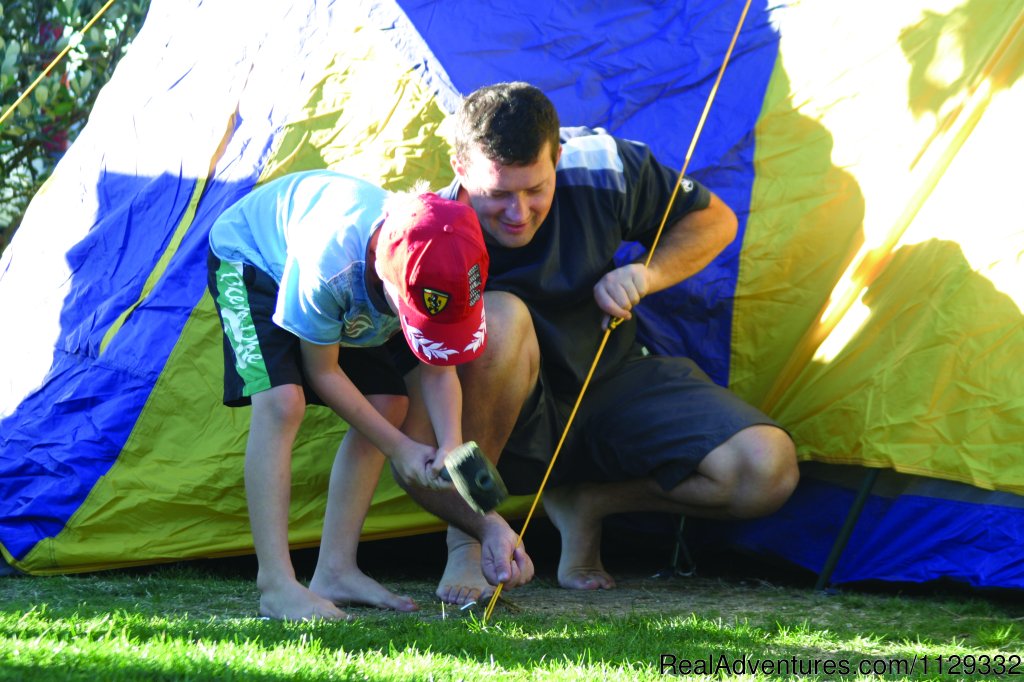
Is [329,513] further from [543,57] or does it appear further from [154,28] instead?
[154,28]

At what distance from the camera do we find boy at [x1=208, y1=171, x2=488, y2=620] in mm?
1968

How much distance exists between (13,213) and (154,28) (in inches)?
84.9

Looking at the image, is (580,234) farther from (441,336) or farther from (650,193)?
(441,336)

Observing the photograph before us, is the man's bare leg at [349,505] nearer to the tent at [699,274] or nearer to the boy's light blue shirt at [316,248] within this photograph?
the boy's light blue shirt at [316,248]

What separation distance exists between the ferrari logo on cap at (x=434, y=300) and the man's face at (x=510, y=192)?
46cm

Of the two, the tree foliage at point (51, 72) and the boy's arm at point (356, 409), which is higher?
the tree foliage at point (51, 72)

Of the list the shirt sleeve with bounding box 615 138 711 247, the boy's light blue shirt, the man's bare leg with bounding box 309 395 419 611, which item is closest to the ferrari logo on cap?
the boy's light blue shirt

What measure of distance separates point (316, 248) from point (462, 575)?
0.75 m

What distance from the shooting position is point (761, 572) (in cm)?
288

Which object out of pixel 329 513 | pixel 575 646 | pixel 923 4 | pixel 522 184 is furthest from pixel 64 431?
pixel 923 4

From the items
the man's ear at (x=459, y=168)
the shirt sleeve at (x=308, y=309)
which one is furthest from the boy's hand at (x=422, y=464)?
the man's ear at (x=459, y=168)

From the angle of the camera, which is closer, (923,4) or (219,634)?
(219,634)

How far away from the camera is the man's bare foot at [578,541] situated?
2.64 m

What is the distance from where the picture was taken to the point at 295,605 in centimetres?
216
